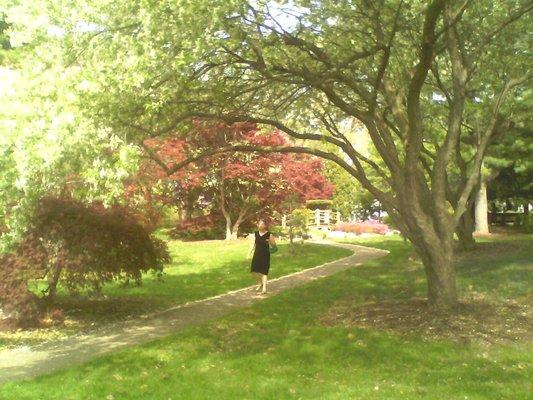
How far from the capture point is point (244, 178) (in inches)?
984

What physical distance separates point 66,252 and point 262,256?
4548 millimetres

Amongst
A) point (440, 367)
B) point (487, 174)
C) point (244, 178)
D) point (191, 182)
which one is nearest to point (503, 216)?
point (487, 174)

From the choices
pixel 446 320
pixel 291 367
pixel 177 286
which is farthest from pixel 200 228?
pixel 291 367

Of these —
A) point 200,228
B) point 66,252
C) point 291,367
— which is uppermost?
point 200,228

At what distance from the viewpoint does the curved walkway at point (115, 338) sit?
7.09 metres

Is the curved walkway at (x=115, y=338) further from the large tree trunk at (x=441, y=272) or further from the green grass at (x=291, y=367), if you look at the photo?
the large tree trunk at (x=441, y=272)

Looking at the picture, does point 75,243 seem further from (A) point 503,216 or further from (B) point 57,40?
(A) point 503,216

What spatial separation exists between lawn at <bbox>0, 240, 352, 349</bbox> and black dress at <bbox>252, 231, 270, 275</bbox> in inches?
43.7

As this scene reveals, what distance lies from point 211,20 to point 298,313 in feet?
17.4

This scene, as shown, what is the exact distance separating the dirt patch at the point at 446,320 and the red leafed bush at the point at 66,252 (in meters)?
3.71

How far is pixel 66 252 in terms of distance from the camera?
30.0 ft

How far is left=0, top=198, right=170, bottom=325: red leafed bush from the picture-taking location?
29.0 feet

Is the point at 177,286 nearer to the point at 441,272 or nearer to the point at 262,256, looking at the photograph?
the point at 262,256

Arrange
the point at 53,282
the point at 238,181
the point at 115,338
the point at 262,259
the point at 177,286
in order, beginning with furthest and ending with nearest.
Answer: the point at 238,181 → the point at 177,286 → the point at 262,259 → the point at 53,282 → the point at 115,338
